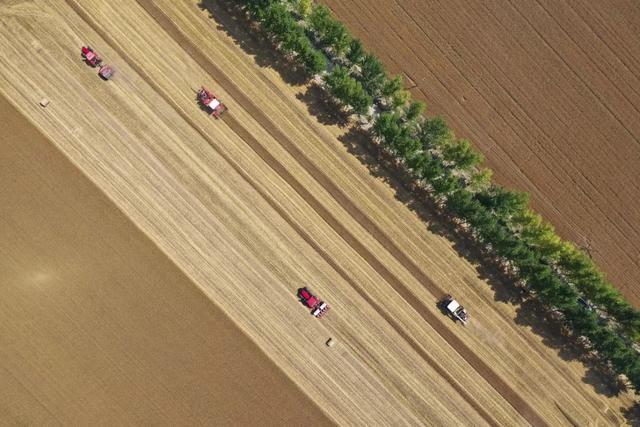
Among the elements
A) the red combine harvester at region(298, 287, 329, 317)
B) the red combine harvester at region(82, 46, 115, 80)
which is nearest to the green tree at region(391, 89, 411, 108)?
the red combine harvester at region(298, 287, 329, 317)

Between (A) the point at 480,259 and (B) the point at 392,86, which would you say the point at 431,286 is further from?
(B) the point at 392,86

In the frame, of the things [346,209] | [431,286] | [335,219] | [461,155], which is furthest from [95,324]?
[461,155]

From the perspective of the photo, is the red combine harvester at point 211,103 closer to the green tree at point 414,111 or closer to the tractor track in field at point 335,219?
the tractor track in field at point 335,219

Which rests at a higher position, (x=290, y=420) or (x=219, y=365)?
(x=219, y=365)

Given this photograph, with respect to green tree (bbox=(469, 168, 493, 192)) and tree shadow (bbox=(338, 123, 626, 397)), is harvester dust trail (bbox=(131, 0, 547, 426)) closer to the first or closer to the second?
tree shadow (bbox=(338, 123, 626, 397))

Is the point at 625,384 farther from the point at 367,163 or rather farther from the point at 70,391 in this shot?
the point at 70,391

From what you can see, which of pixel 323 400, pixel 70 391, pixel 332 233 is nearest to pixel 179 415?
pixel 70 391

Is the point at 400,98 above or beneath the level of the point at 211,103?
beneath
